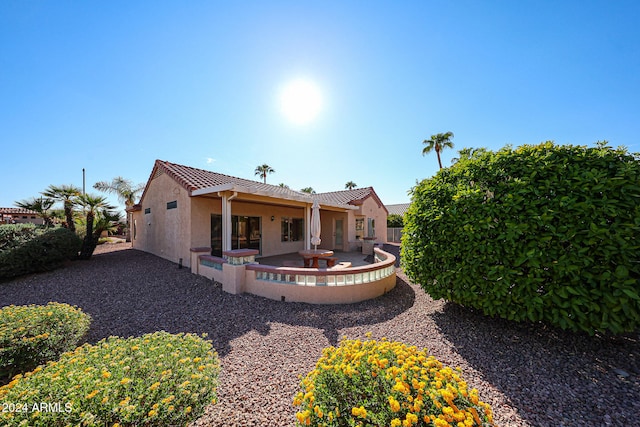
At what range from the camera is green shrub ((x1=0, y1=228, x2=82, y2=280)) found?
799 centimetres

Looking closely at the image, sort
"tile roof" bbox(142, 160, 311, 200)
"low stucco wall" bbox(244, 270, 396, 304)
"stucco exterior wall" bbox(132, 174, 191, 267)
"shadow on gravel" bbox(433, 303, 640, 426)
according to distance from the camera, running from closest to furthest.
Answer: "shadow on gravel" bbox(433, 303, 640, 426), "low stucco wall" bbox(244, 270, 396, 304), "tile roof" bbox(142, 160, 311, 200), "stucco exterior wall" bbox(132, 174, 191, 267)

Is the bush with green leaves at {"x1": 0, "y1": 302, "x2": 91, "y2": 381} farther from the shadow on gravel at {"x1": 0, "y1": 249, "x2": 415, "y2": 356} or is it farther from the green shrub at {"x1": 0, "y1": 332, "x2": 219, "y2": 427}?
the green shrub at {"x1": 0, "y1": 332, "x2": 219, "y2": 427}

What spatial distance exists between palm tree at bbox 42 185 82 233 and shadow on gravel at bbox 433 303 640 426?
16.6 metres

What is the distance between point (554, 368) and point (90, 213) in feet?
55.0

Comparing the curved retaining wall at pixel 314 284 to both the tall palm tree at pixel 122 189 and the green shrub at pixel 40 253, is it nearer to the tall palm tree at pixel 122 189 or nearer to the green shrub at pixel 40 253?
the green shrub at pixel 40 253

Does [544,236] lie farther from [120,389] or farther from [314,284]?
[120,389]

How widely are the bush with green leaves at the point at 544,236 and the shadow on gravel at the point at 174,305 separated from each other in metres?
2.37

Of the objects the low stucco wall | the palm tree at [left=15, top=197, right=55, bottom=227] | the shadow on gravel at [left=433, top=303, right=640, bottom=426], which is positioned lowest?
the shadow on gravel at [left=433, top=303, right=640, bottom=426]

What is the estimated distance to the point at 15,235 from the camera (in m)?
8.59

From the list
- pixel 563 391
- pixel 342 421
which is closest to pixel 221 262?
pixel 342 421

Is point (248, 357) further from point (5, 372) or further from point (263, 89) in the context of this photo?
point (263, 89)

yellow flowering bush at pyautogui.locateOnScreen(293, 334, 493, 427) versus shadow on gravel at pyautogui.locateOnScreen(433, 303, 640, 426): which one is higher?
yellow flowering bush at pyautogui.locateOnScreen(293, 334, 493, 427)

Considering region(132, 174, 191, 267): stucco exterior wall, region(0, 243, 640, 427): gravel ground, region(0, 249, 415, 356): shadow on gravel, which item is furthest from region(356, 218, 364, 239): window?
region(132, 174, 191, 267): stucco exterior wall

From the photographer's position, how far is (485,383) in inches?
135
